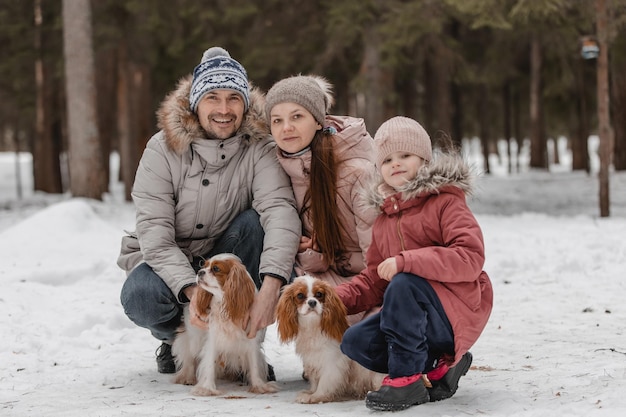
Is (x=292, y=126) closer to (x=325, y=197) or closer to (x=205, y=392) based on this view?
(x=325, y=197)

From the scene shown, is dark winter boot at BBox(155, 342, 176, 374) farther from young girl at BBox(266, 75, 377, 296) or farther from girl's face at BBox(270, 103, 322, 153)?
girl's face at BBox(270, 103, 322, 153)

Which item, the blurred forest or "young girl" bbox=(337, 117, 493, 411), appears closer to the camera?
"young girl" bbox=(337, 117, 493, 411)

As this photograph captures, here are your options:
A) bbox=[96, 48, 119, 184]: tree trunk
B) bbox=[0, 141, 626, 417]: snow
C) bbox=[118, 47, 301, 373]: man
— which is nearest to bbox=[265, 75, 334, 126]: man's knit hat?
bbox=[118, 47, 301, 373]: man

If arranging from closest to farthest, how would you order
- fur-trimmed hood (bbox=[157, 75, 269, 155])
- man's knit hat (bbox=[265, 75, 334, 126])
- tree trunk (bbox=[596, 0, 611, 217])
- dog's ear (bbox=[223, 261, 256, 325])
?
dog's ear (bbox=[223, 261, 256, 325])
man's knit hat (bbox=[265, 75, 334, 126])
fur-trimmed hood (bbox=[157, 75, 269, 155])
tree trunk (bbox=[596, 0, 611, 217])

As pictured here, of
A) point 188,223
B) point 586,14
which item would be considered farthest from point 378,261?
point 586,14

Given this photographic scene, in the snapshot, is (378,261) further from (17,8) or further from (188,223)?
(17,8)

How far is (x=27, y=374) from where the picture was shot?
487 cm

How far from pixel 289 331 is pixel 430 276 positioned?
Result: 862 mm

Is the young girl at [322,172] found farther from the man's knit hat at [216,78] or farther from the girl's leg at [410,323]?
the girl's leg at [410,323]

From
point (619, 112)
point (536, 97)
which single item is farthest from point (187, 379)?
point (536, 97)

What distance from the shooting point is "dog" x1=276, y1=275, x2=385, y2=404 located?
4047 millimetres

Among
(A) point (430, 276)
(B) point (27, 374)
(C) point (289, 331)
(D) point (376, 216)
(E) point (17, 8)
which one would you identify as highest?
(E) point (17, 8)

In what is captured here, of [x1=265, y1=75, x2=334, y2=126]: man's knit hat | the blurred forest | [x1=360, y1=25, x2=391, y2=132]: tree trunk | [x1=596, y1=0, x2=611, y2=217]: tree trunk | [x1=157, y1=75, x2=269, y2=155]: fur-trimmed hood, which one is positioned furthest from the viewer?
[x1=360, y1=25, x2=391, y2=132]: tree trunk

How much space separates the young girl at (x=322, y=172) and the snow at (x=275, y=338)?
2.52 feet
